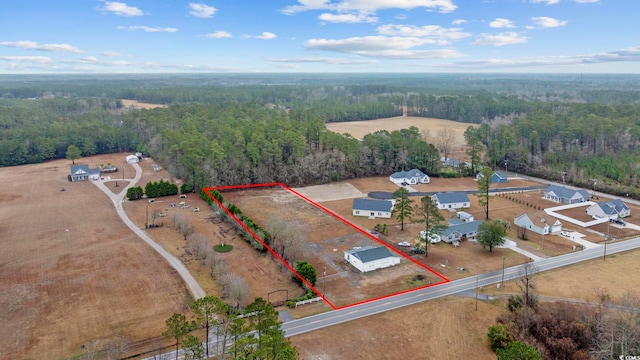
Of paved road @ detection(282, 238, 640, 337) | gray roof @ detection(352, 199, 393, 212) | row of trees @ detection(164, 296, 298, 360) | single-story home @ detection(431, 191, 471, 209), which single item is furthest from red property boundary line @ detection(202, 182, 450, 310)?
single-story home @ detection(431, 191, 471, 209)

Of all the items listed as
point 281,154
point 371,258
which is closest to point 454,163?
point 281,154

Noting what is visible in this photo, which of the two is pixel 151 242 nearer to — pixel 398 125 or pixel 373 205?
pixel 373 205

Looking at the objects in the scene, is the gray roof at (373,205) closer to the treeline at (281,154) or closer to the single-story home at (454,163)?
the treeline at (281,154)

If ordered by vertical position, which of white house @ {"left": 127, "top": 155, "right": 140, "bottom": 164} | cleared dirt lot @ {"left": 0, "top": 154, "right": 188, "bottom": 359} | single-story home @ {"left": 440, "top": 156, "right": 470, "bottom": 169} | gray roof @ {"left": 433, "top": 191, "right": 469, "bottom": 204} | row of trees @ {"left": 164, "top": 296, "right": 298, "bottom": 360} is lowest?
cleared dirt lot @ {"left": 0, "top": 154, "right": 188, "bottom": 359}

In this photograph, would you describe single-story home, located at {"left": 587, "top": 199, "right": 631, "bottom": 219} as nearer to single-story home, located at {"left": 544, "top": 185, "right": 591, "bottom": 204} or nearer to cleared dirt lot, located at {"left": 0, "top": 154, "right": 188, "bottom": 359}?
single-story home, located at {"left": 544, "top": 185, "right": 591, "bottom": 204}

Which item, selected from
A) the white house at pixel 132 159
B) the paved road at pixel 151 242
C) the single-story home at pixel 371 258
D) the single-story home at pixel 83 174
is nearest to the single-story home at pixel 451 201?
the single-story home at pixel 371 258

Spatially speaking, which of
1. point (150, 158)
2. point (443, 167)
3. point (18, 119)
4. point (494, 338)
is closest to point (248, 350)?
point (494, 338)
